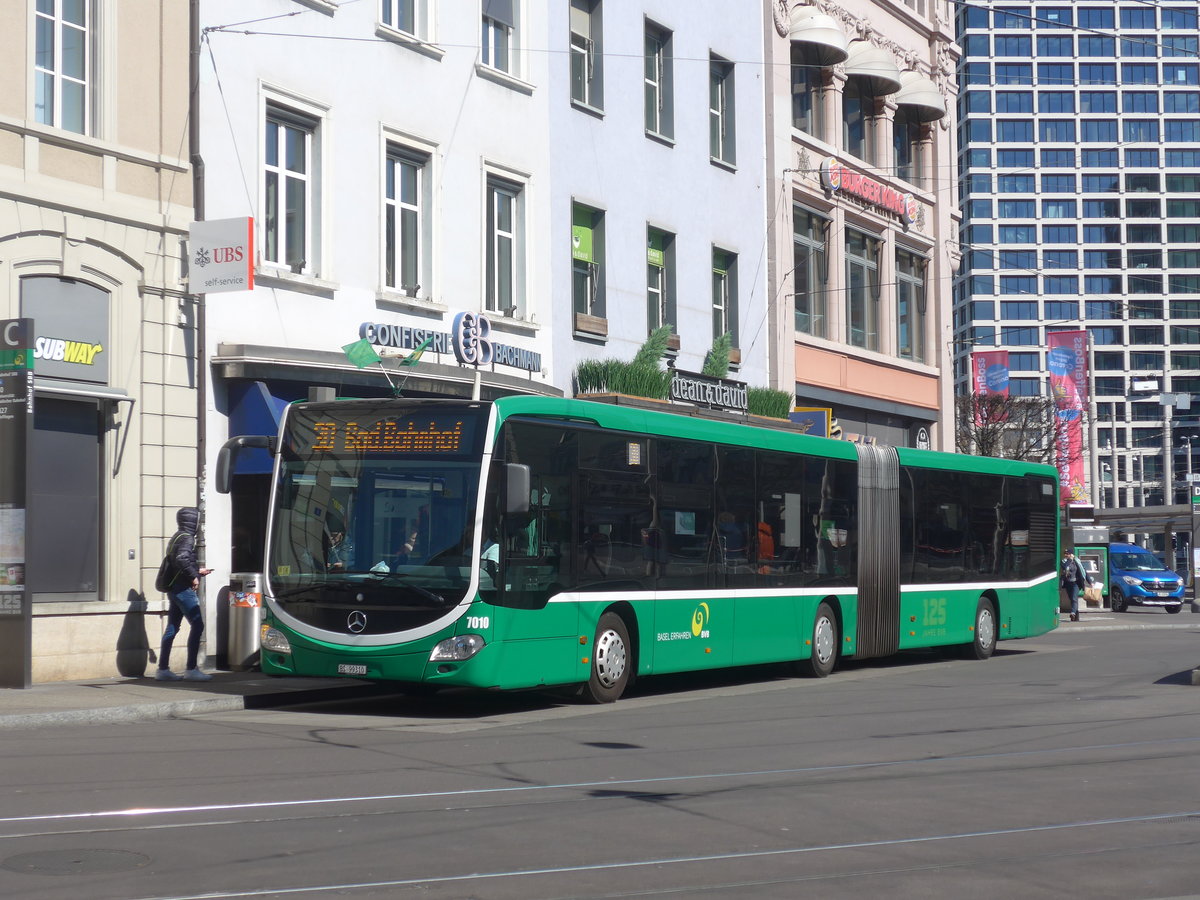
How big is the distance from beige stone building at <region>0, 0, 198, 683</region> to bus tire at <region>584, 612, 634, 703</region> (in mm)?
5353

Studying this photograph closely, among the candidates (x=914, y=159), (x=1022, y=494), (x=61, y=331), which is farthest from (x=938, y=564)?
(x=914, y=159)

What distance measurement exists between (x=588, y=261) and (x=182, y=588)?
11942 millimetres

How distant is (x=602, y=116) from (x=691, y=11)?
4.32m

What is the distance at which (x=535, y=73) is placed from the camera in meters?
26.0

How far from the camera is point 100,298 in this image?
59.1 ft

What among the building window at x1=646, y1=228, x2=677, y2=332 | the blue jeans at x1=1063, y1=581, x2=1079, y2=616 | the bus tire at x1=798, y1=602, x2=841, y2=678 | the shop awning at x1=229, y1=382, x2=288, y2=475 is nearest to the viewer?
the shop awning at x1=229, y1=382, x2=288, y2=475

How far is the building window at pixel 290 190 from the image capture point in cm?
2073

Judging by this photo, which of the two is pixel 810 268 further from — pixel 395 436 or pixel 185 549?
pixel 395 436

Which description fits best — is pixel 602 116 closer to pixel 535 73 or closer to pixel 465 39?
pixel 535 73

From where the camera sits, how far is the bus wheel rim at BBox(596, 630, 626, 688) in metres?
16.0

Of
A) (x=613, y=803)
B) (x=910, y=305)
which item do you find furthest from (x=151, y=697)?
(x=910, y=305)

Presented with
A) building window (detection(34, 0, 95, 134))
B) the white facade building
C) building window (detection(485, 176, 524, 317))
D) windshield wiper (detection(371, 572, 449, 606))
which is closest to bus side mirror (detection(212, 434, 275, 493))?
windshield wiper (detection(371, 572, 449, 606))

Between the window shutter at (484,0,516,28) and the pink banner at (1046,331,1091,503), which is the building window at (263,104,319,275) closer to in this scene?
the window shutter at (484,0,516,28)

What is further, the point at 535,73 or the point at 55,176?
the point at 535,73
